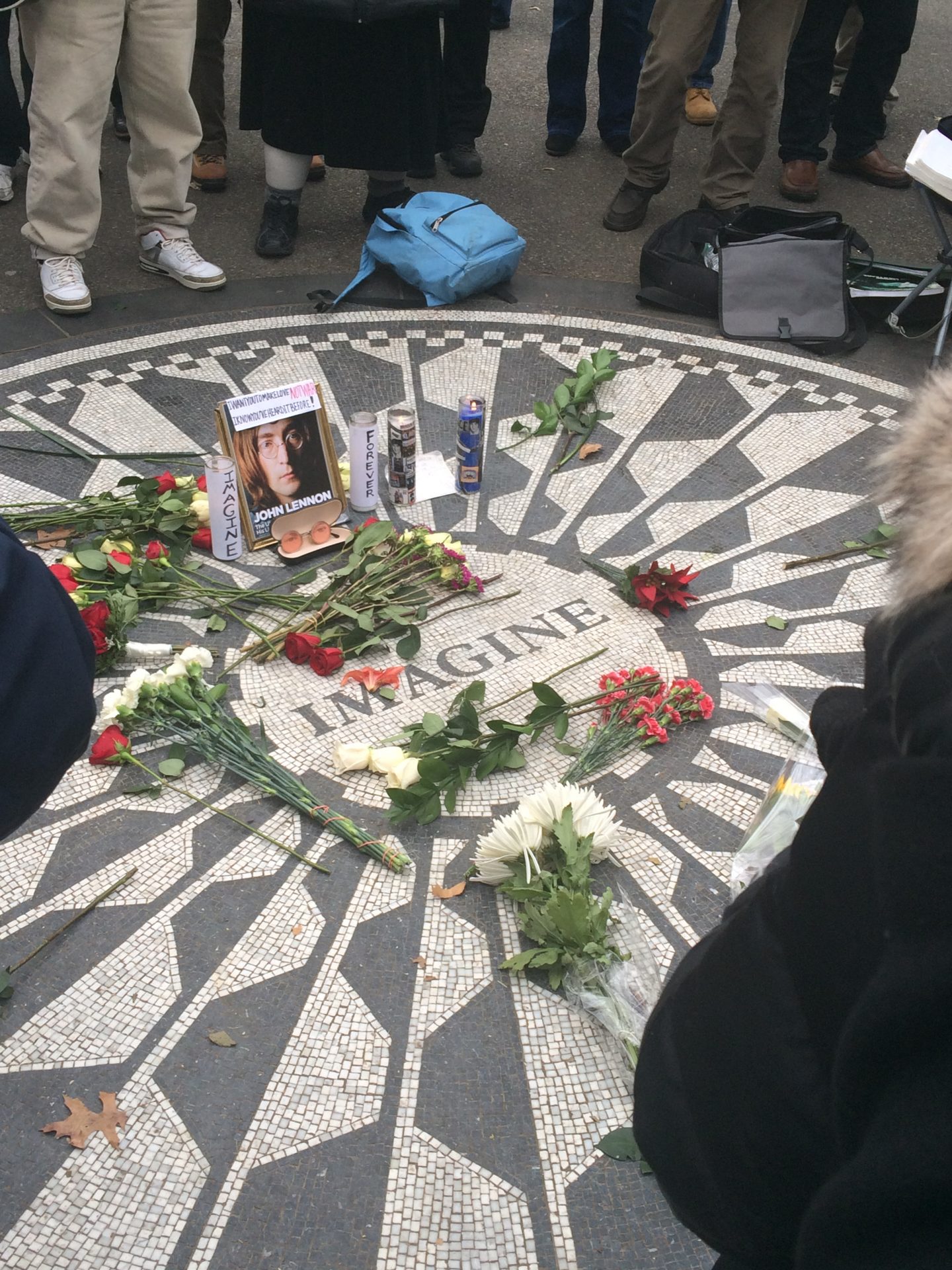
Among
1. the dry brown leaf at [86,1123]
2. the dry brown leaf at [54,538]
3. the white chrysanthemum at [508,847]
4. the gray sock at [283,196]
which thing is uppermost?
the gray sock at [283,196]

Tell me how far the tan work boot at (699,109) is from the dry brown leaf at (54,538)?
5.44 meters

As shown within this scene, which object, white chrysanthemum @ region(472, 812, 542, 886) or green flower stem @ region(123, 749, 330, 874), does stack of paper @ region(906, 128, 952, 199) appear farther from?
green flower stem @ region(123, 749, 330, 874)

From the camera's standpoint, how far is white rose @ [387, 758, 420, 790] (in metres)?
2.96

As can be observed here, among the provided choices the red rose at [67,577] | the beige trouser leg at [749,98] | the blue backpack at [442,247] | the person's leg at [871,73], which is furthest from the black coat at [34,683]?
the person's leg at [871,73]

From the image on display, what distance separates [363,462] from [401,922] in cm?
179

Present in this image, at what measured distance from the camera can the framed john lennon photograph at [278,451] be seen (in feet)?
12.0

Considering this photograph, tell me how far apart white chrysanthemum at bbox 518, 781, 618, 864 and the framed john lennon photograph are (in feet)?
4.97

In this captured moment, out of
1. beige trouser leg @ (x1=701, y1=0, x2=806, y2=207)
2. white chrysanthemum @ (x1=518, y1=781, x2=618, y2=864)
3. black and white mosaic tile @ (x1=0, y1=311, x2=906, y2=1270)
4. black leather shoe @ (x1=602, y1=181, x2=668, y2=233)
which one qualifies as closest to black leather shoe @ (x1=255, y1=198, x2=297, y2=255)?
black and white mosaic tile @ (x1=0, y1=311, x2=906, y2=1270)

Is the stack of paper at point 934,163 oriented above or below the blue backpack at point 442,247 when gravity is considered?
above

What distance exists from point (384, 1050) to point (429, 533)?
1.84 m

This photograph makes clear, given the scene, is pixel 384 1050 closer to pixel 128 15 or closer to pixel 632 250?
pixel 128 15

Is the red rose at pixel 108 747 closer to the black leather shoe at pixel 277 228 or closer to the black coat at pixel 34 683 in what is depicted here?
the black coat at pixel 34 683

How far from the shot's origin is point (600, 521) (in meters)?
4.10

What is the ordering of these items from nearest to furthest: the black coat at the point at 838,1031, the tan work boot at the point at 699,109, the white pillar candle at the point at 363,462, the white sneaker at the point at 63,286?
the black coat at the point at 838,1031
the white pillar candle at the point at 363,462
the white sneaker at the point at 63,286
the tan work boot at the point at 699,109
